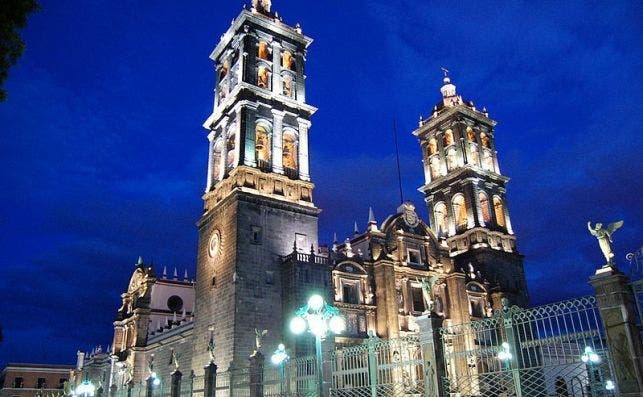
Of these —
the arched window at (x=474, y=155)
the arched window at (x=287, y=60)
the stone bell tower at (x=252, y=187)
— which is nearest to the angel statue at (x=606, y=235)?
the stone bell tower at (x=252, y=187)

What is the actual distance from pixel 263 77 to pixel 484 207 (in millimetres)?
21594

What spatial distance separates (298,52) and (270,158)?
964cm

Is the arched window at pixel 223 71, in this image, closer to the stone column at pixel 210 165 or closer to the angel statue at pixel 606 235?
the stone column at pixel 210 165

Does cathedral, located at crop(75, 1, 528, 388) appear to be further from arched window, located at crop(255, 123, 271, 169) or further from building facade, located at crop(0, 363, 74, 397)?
building facade, located at crop(0, 363, 74, 397)

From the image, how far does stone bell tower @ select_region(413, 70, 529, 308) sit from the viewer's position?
4144 centimetres

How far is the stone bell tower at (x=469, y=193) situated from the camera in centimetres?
4144

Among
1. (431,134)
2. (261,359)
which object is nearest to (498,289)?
(431,134)

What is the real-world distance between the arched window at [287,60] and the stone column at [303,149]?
14.9 feet

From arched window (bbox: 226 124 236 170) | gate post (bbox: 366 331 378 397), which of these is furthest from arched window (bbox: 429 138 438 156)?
gate post (bbox: 366 331 378 397)

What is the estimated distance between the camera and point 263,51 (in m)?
36.4

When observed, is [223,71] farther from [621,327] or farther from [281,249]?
[621,327]

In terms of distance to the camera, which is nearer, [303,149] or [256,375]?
[256,375]

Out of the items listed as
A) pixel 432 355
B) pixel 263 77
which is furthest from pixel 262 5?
pixel 432 355

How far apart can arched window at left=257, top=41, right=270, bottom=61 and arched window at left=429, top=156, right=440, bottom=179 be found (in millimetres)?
19617
